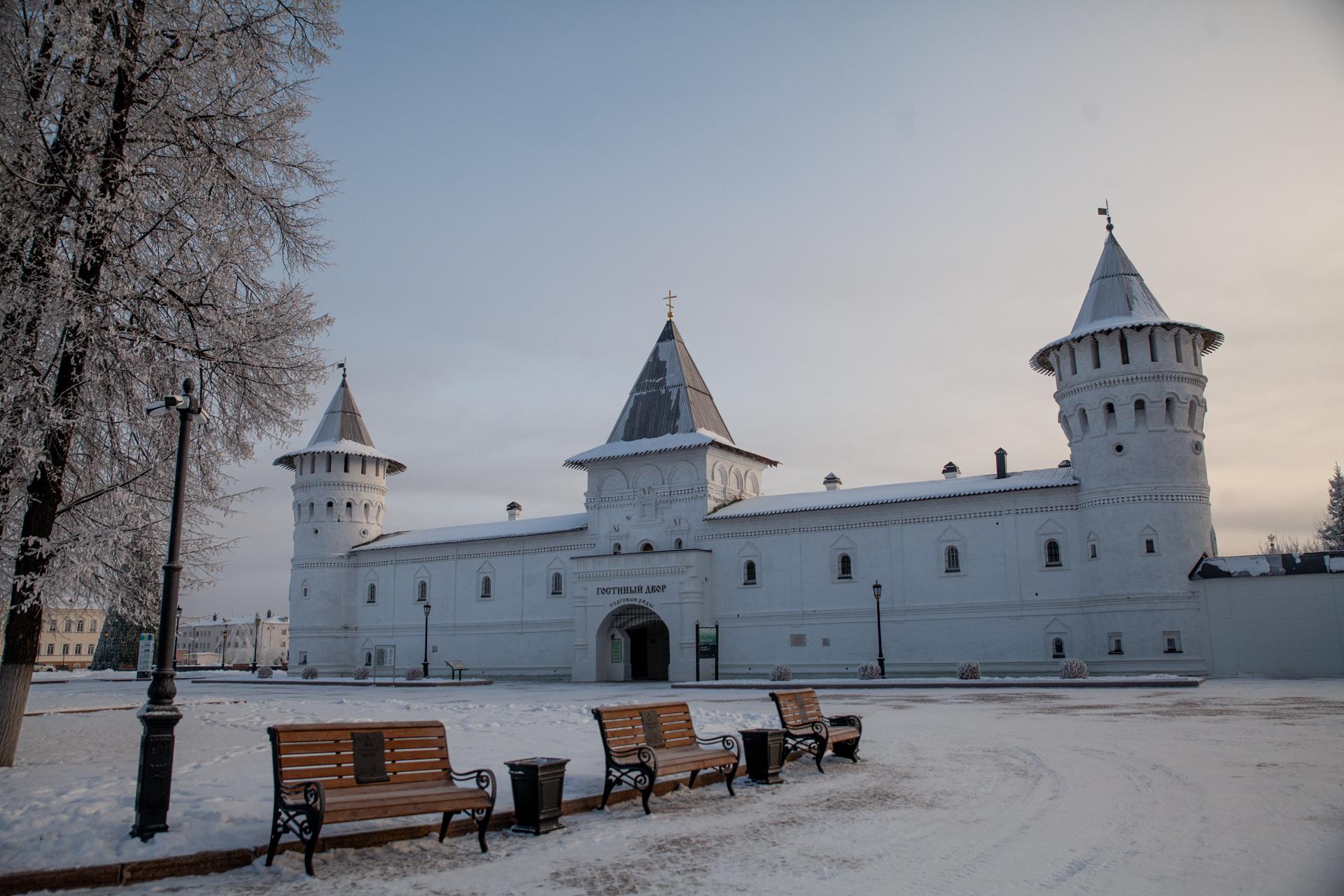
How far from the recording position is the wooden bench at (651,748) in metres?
8.19

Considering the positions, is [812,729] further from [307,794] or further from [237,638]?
[237,638]

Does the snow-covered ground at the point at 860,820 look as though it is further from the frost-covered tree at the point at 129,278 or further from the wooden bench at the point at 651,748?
the frost-covered tree at the point at 129,278

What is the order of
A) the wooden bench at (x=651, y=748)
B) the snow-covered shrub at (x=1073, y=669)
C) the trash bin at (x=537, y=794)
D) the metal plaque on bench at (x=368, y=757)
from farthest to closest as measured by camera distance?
the snow-covered shrub at (x=1073, y=669) < the wooden bench at (x=651, y=748) < the trash bin at (x=537, y=794) < the metal plaque on bench at (x=368, y=757)

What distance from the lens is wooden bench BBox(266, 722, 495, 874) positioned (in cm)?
631

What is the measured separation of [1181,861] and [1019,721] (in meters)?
9.51

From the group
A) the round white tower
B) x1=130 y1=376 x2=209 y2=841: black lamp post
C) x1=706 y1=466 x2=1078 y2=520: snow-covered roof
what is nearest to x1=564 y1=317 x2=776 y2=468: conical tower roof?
x1=706 y1=466 x2=1078 y2=520: snow-covered roof

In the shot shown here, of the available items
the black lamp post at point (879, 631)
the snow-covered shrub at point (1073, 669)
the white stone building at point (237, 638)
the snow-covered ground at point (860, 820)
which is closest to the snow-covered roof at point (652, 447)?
the black lamp post at point (879, 631)

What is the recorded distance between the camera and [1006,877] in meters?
5.80

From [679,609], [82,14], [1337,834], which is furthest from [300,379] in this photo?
[679,609]

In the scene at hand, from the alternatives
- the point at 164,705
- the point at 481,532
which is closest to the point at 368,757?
the point at 164,705

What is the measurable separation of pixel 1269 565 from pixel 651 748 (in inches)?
→ 1022

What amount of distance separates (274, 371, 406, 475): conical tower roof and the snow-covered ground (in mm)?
31071

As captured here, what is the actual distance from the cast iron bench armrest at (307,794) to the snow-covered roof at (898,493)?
1077 inches

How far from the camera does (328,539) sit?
4388 centimetres
